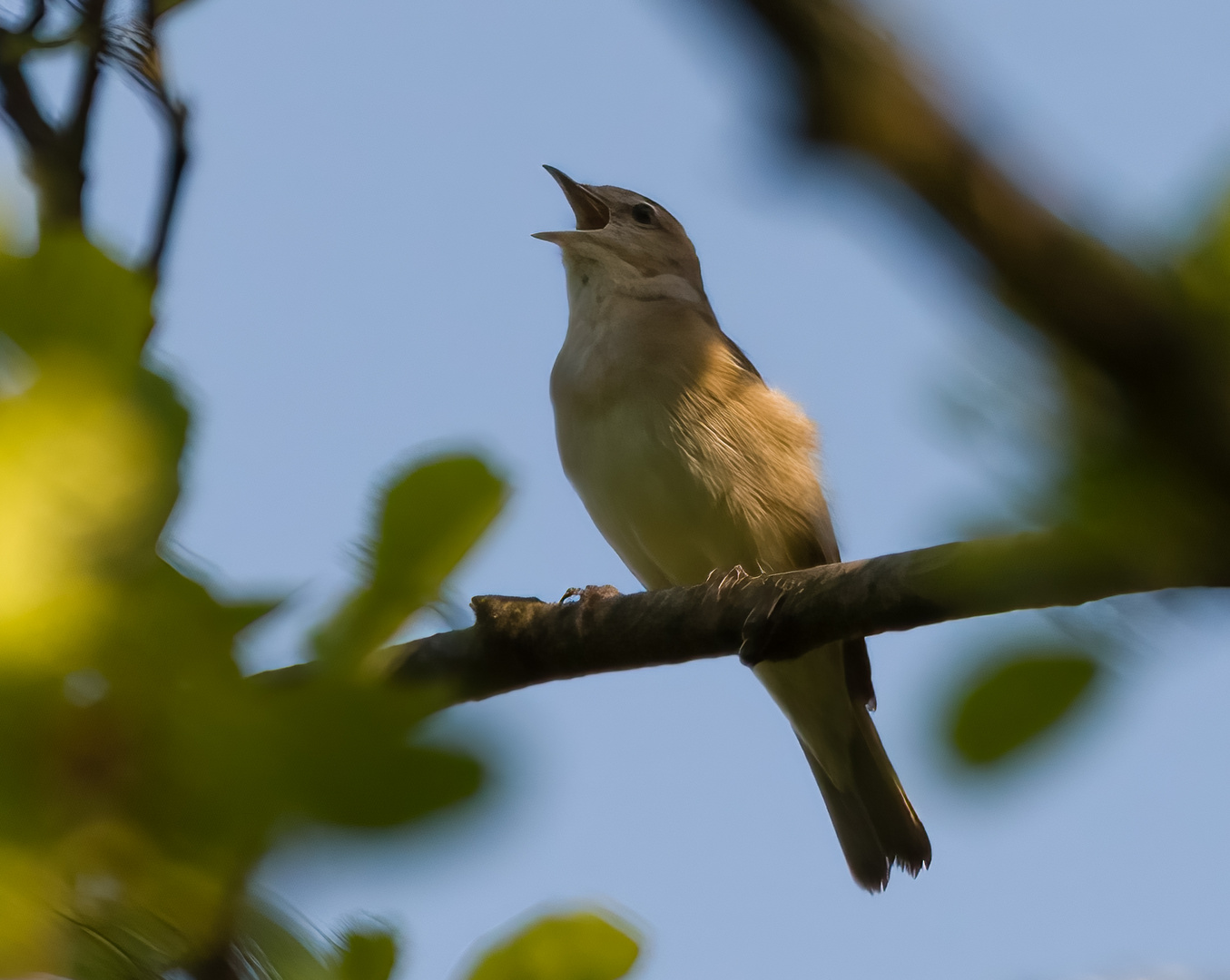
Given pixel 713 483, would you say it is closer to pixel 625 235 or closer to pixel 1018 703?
pixel 625 235

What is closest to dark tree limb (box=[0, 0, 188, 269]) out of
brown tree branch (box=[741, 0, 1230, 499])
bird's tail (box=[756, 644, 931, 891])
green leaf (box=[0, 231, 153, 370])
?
green leaf (box=[0, 231, 153, 370])

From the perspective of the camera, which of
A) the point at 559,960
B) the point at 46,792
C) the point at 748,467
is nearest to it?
the point at 46,792

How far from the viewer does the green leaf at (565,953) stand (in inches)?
46.2

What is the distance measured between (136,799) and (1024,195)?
706 mm

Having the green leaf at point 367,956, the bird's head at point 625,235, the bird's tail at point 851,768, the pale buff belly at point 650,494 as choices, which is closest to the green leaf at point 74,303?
the green leaf at point 367,956

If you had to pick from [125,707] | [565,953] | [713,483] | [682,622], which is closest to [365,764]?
[125,707]

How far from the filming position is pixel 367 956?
1101 millimetres

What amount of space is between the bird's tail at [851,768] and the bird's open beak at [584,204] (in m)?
3.24

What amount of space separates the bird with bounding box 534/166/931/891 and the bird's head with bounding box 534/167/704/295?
0.23m

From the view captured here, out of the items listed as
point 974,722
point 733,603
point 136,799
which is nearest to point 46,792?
point 136,799

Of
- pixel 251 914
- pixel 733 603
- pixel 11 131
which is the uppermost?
pixel 733 603

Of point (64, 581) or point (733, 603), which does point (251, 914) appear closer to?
point (64, 581)

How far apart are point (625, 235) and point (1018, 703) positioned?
730 cm

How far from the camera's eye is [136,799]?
36.1 inches
